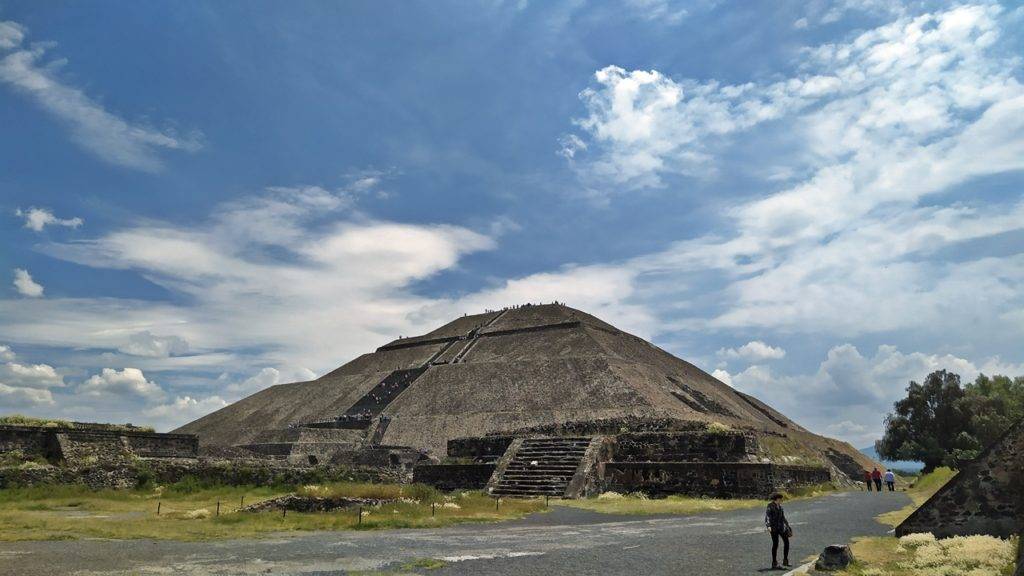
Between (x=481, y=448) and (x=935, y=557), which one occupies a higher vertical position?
(x=481, y=448)

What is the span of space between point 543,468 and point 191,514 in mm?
14587

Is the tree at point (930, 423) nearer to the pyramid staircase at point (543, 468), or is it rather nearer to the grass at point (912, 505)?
the grass at point (912, 505)

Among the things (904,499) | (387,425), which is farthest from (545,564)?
(387,425)

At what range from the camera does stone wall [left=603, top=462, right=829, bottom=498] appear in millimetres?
26219

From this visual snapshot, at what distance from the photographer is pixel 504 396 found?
60.6 metres

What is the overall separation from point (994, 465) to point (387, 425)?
49742 millimetres

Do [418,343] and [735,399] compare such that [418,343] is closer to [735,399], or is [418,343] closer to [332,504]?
[735,399]

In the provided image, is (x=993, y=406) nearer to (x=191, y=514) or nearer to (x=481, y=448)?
(x=481, y=448)

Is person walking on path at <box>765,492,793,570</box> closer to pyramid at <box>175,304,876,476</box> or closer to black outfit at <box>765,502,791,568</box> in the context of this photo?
black outfit at <box>765,502,791,568</box>

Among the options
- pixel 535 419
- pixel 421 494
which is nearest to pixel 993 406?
pixel 535 419

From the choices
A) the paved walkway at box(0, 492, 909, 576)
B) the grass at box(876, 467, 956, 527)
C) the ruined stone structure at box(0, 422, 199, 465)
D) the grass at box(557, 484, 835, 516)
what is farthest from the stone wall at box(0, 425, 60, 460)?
Answer: the grass at box(876, 467, 956, 527)

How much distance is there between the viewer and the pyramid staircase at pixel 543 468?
27.8 meters

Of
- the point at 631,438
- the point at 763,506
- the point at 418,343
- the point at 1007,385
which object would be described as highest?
the point at 418,343

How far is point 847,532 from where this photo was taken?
15.5 m
